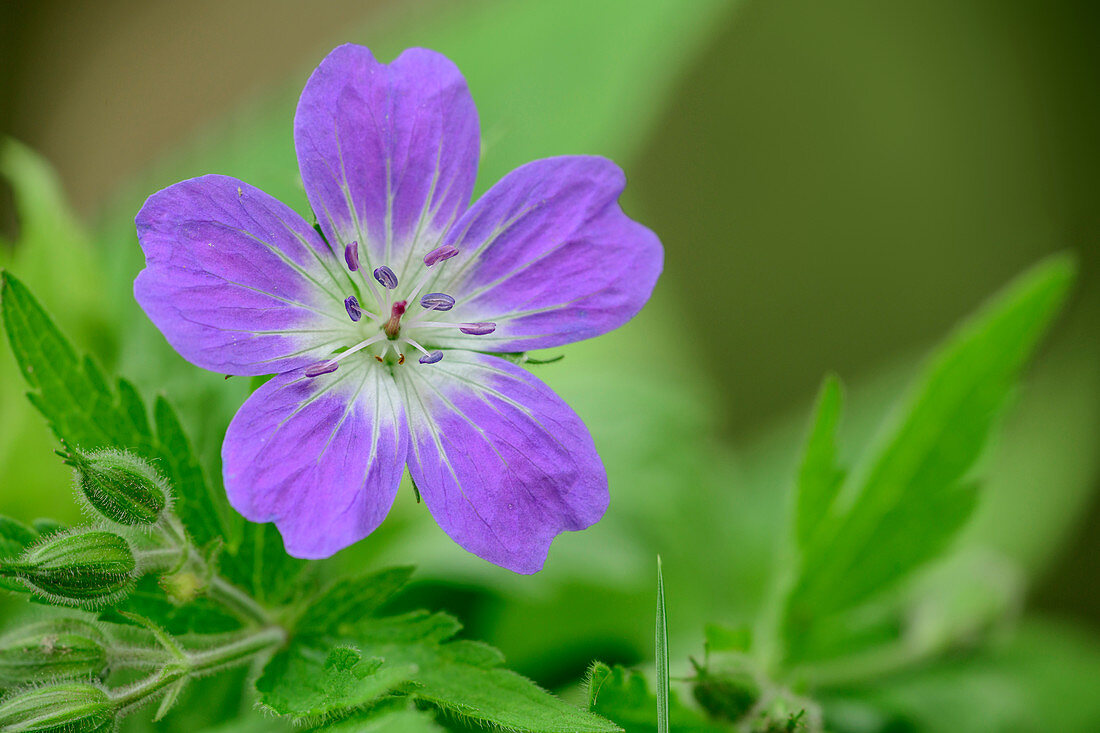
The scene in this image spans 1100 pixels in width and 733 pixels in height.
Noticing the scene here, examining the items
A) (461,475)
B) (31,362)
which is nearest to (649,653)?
(461,475)

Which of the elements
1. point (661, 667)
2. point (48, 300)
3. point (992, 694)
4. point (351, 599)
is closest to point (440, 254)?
point (351, 599)

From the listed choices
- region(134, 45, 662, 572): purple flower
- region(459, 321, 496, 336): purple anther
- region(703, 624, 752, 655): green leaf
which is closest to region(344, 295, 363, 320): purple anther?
region(134, 45, 662, 572): purple flower

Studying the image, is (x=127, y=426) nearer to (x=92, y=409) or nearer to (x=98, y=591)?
(x=92, y=409)

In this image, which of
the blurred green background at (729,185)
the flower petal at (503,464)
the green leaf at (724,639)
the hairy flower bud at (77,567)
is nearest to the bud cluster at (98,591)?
the hairy flower bud at (77,567)

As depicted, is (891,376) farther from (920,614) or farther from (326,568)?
(326,568)

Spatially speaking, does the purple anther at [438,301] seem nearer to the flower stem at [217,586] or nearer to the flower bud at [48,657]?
the flower stem at [217,586]

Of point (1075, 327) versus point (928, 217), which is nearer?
point (1075, 327)
